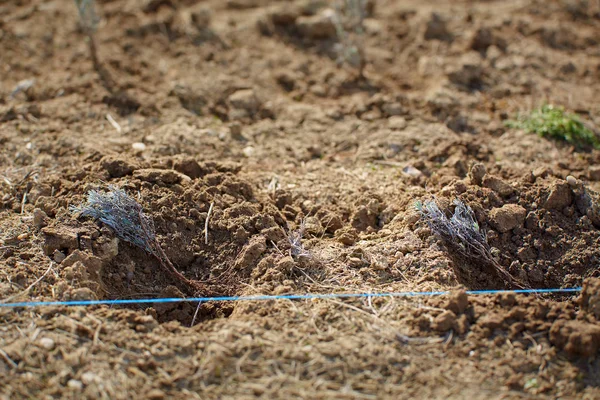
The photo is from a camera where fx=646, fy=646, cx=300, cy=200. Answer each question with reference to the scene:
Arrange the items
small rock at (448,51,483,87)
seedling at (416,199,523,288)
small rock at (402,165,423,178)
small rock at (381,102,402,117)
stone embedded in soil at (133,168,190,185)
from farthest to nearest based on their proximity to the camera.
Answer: small rock at (448,51,483,87) → small rock at (381,102,402,117) → small rock at (402,165,423,178) → stone embedded in soil at (133,168,190,185) → seedling at (416,199,523,288)

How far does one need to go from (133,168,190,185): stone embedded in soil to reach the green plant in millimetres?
2517

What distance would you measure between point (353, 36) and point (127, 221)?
293 cm

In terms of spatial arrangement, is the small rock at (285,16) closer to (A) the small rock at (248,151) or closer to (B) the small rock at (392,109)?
(B) the small rock at (392,109)

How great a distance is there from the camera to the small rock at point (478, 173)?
386cm

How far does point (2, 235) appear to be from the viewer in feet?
11.2

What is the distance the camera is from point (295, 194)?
4.05 metres

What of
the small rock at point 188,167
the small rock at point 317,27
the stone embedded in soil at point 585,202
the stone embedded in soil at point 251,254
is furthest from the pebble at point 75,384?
the small rock at point 317,27

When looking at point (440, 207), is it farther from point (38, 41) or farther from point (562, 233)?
point (38, 41)

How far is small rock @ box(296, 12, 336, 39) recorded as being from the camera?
18.6ft

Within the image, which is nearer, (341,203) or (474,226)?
(474,226)

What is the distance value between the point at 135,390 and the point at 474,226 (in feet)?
6.30

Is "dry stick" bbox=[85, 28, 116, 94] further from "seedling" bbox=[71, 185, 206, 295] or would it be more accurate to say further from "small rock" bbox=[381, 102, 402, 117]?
"small rock" bbox=[381, 102, 402, 117]

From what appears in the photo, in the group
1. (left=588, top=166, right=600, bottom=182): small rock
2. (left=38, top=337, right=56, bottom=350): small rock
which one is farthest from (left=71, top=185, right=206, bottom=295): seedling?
(left=588, top=166, right=600, bottom=182): small rock

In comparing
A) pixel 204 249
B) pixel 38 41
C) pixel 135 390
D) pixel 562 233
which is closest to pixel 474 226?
Answer: pixel 562 233
